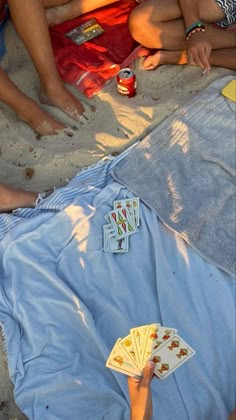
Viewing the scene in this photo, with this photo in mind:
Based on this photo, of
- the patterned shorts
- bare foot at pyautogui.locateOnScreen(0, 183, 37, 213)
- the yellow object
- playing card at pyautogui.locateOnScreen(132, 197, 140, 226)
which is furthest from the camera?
the patterned shorts

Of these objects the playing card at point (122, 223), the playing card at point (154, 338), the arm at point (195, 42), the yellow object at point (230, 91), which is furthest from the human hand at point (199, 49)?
the playing card at point (154, 338)

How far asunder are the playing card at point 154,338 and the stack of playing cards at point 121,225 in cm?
50

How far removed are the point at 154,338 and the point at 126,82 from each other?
4.97 feet

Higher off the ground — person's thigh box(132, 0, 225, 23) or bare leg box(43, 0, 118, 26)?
bare leg box(43, 0, 118, 26)

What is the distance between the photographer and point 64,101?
2678 mm

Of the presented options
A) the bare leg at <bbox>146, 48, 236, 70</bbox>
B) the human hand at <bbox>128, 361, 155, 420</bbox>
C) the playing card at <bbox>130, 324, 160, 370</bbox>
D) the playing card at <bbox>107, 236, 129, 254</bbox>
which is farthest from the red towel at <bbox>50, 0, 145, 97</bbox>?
the human hand at <bbox>128, 361, 155, 420</bbox>

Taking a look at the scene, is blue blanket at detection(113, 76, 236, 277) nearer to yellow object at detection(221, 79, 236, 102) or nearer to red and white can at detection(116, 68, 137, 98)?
yellow object at detection(221, 79, 236, 102)

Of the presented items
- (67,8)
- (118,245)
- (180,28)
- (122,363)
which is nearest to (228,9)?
(180,28)

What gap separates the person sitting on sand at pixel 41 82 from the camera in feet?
8.20

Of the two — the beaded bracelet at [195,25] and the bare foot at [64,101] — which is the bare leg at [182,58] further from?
the bare foot at [64,101]

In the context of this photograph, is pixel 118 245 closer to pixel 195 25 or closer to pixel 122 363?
pixel 122 363

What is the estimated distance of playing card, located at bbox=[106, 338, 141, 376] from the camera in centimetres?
159

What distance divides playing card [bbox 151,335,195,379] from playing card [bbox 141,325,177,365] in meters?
0.01

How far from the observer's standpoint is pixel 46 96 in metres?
2.72
